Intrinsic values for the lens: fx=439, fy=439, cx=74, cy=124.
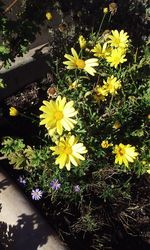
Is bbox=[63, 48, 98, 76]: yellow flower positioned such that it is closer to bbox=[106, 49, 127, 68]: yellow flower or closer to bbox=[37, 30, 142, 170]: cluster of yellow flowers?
bbox=[37, 30, 142, 170]: cluster of yellow flowers

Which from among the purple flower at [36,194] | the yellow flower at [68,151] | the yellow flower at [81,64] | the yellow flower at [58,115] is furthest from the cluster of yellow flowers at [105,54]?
the purple flower at [36,194]

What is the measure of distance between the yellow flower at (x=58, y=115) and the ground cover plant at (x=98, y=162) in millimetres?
246

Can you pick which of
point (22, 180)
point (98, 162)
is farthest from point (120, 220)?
point (22, 180)

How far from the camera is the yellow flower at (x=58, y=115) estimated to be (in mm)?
2209

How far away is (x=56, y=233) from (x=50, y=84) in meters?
1.35

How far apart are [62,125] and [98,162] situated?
0.61m

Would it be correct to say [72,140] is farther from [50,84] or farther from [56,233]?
[50,84]

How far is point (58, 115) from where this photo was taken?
87.9 inches

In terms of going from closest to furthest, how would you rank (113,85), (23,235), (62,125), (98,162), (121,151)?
(62,125), (23,235), (121,151), (113,85), (98,162)

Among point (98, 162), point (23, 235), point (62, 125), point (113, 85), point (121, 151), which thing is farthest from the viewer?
point (98, 162)

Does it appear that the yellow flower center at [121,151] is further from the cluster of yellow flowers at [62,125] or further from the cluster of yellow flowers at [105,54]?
the cluster of yellow flowers at [105,54]

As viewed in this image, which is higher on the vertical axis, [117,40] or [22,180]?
[117,40]

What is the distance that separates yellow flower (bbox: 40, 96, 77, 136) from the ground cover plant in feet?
0.81

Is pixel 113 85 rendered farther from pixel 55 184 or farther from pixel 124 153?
pixel 55 184
